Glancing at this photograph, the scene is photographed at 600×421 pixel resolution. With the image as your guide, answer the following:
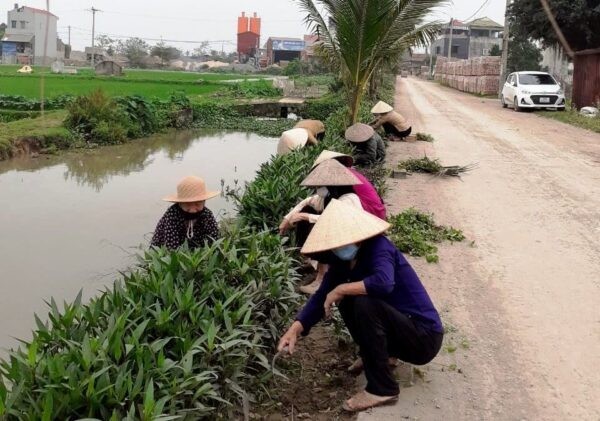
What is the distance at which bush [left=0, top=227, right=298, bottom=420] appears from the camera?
2.14 m

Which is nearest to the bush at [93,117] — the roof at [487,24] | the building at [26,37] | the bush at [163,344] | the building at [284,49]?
the bush at [163,344]

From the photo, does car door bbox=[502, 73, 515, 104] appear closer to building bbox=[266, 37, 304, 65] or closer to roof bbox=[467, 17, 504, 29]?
roof bbox=[467, 17, 504, 29]

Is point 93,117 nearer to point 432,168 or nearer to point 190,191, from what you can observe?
point 432,168

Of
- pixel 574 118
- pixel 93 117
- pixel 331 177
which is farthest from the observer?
pixel 574 118

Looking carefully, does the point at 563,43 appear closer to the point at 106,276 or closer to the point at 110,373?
the point at 106,276

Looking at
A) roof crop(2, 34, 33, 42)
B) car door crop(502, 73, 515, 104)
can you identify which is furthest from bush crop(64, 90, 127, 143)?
roof crop(2, 34, 33, 42)

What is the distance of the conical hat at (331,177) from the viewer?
4.23 metres

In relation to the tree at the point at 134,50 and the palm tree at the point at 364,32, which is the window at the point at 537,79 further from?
the tree at the point at 134,50

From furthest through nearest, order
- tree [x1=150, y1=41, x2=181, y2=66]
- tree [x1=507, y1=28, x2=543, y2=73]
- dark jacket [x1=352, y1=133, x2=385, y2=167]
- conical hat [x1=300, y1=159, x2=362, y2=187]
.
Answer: tree [x1=150, y1=41, x2=181, y2=66] < tree [x1=507, y1=28, x2=543, y2=73] < dark jacket [x1=352, y1=133, x2=385, y2=167] < conical hat [x1=300, y1=159, x2=362, y2=187]

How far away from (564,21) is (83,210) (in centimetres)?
2013

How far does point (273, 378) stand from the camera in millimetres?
3273

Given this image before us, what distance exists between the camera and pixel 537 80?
2300 cm

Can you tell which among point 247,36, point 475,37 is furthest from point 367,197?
point 247,36

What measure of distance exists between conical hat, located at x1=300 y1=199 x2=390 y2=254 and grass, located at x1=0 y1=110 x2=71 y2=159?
11.1 meters
